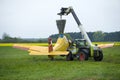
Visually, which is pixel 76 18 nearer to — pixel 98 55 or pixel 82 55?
pixel 82 55

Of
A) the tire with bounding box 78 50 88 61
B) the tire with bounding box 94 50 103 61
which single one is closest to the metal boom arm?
the tire with bounding box 94 50 103 61

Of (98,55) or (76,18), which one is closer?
(98,55)

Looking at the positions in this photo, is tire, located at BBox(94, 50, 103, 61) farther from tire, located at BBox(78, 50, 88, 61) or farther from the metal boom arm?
the metal boom arm

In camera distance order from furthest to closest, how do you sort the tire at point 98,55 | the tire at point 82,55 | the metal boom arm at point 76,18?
the metal boom arm at point 76,18 < the tire at point 98,55 < the tire at point 82,55

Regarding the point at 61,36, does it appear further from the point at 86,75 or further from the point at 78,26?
the point at 86,75

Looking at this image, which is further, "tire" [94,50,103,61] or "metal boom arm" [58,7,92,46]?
"metal boom arm" [58,7,92,46]

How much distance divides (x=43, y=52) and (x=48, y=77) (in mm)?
11250


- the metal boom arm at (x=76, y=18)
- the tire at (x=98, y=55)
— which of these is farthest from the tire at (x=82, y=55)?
the metal boom arm at (x=76, y=18)

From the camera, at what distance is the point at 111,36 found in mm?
58406

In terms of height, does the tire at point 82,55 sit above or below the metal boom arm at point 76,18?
below

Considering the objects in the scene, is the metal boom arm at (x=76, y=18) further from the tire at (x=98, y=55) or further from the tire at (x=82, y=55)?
the tire at (x=82, y=55)

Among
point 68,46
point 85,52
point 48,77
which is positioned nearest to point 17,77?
point 48,77

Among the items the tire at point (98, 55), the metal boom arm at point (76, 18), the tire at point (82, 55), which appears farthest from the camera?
the metal boom arm at point (76, 18)

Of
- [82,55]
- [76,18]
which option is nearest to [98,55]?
[82,55]
